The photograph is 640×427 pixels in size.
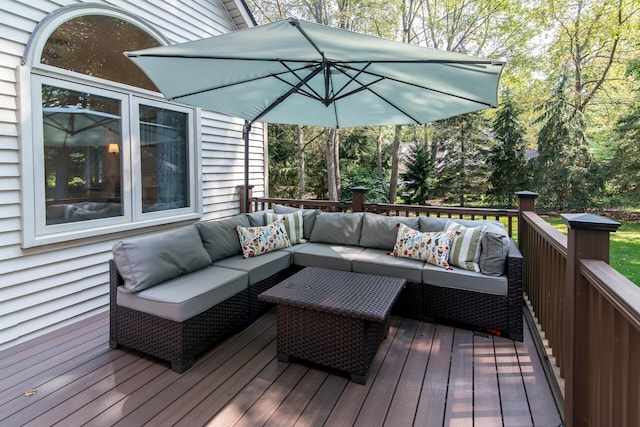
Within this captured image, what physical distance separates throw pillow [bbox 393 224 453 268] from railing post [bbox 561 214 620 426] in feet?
5.30

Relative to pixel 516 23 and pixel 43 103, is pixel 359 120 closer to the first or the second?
pixel 43 103

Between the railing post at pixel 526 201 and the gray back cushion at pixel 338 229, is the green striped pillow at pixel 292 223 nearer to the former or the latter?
the gray back cushion at pixel 338 229

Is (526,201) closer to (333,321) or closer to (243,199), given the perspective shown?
(333,321)

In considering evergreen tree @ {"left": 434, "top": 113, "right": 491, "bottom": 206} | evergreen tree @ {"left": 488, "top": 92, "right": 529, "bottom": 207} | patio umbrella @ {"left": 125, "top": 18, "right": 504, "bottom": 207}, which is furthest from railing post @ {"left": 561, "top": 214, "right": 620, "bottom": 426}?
evergreen tree @ {"left": 488, "top": 92, "right": 529, "bottom": 207}

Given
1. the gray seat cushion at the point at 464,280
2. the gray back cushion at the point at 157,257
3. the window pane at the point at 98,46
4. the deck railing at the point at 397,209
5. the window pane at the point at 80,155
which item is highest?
the window pane at the point at 98,46

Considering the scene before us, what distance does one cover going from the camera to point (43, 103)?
307 cm

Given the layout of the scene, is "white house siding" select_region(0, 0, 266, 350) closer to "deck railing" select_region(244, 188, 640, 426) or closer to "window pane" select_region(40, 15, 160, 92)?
"window pane" select_region(40, 15, 160, 92)

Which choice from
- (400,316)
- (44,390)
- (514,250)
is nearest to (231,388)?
(44,390)

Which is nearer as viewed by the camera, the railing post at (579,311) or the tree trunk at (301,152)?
the railing post at (579,311)

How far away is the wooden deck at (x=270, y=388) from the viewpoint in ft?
6.47

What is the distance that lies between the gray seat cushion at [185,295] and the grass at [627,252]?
185 inches

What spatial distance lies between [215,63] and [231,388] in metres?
2.46

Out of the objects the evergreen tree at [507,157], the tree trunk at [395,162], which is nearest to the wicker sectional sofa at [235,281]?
the tree trunk at [395,162]

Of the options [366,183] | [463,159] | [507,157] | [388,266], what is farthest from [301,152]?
[388,266]
